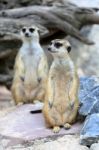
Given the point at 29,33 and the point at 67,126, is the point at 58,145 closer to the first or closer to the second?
the point at 67,126

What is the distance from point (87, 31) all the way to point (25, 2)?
184 cm

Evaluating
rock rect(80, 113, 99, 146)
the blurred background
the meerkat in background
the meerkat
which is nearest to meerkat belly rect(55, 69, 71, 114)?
the meerkat

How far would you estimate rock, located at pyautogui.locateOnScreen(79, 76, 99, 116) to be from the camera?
16.2ft

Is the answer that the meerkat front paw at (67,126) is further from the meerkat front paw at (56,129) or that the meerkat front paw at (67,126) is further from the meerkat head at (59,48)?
the meerkat head at (59,48)

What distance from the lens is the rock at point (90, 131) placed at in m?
4.39

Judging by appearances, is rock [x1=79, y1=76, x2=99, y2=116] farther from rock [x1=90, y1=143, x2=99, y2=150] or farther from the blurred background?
the blurred background

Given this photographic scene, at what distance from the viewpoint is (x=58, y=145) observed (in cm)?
451

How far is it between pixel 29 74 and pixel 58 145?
2642 mm

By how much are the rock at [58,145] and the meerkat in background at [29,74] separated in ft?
7.91

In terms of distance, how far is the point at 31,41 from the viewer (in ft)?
23.6

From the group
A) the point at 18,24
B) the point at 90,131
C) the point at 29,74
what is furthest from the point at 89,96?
the point at 18,24

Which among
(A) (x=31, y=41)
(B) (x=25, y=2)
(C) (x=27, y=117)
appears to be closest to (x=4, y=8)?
(B) (x=25, y=2)

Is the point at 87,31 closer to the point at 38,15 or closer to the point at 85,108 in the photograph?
the point at 38,15


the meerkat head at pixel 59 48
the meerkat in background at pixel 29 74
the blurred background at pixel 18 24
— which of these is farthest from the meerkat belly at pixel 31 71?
the meerkat head at pixel 59 48
